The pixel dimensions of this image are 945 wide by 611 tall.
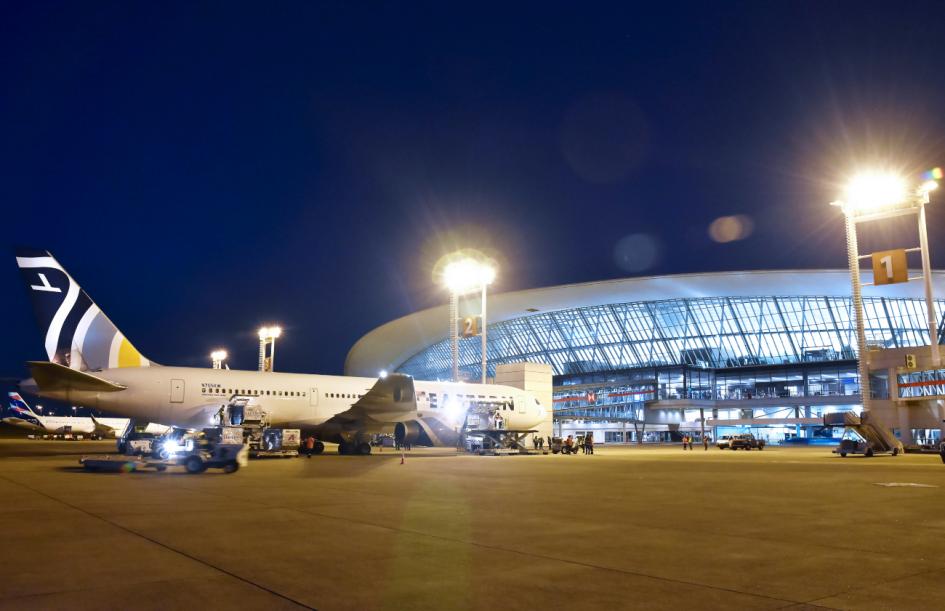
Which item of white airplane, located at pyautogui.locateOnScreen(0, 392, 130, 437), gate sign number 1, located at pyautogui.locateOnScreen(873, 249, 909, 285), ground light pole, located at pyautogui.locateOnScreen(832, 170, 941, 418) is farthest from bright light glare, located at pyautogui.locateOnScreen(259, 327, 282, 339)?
gate sign number 1, located at pyautogui.locateOnScreen(873, 249, 909, 285)

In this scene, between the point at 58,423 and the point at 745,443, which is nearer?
the point at 745,443

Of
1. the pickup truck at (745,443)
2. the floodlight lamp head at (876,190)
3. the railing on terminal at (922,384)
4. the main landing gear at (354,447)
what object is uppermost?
the floodlight lamp head at (876,190)

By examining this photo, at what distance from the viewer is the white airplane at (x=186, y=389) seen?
25844mm

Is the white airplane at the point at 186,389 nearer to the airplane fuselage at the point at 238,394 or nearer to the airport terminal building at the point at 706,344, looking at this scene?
the airplane fuselage at the point at 238,394

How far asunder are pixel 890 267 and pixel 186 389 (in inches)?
1357

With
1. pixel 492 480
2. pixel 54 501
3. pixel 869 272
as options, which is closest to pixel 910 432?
pixel 869 272

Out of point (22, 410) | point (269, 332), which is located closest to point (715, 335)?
point (269, 332)

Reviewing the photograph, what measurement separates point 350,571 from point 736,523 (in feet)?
18.1

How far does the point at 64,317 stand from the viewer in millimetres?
26484

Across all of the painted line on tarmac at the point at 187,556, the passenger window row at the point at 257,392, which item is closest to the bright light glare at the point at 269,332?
the passenger window row at the point at 257,392

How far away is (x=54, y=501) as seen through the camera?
11.1m

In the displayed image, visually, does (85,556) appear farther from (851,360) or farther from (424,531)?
(851,360)

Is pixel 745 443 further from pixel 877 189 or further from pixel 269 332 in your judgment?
pixel 269 332

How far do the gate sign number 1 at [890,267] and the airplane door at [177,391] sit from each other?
33.3 metres
